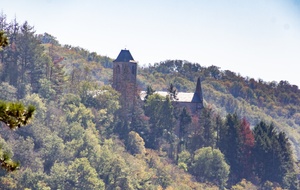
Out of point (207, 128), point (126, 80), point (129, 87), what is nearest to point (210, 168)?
point (207, 128)

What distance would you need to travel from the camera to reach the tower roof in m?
73.1

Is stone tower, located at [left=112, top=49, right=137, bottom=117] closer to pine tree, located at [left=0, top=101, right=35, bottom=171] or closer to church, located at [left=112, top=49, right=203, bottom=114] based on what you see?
church, located at [left=112, top=49, right=203, bottom=114]

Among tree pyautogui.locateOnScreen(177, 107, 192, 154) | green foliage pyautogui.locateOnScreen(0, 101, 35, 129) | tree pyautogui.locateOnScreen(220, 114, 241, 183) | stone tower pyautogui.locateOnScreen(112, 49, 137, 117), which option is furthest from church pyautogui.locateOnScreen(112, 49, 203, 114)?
green foliage pyautogui.locateOnScreen(0, 101, 35, 129)

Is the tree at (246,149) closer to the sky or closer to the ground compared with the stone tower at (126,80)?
closer to the ground

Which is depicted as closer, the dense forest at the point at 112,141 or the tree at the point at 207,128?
the dense forest at the point at 112,141

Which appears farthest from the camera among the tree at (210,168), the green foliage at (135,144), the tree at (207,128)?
the tree at (207,128)

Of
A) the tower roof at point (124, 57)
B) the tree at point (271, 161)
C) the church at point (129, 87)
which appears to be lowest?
the tree at point (271, 161)

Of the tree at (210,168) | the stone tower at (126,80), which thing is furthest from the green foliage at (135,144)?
the tree at (210,168)

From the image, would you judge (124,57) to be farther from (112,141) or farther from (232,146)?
(112,141)

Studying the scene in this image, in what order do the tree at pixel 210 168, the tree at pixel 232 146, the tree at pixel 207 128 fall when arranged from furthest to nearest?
1. the tree at pixel 207 128
2. the tree at pixel 232 146
3. the tree at pixel 210 168

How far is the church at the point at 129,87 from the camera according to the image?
65.8 metres

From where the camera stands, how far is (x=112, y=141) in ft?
191

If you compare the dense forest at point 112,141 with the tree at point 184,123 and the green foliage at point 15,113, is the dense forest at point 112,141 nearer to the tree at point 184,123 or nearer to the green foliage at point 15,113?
the tree at point 184,123

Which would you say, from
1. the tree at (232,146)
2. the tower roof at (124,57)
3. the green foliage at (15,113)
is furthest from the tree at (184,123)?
the green foliage at (15,113)
